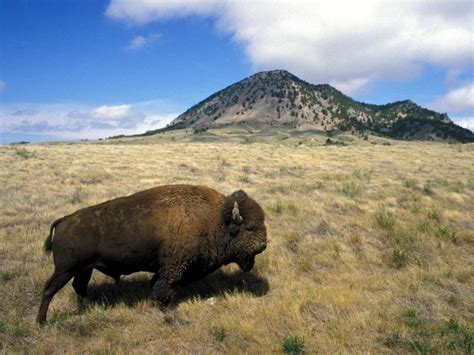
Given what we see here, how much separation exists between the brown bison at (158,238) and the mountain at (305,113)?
89.7 m

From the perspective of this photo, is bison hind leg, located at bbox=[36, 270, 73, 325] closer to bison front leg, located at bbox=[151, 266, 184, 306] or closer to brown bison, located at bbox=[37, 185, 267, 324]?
brown bison, located at bbox=[37, 185, 267, 324]

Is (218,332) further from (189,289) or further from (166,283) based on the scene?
(189,289)

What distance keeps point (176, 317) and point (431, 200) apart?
38.5ft

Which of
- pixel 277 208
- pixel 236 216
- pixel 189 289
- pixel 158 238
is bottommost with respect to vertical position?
pixel 189 289

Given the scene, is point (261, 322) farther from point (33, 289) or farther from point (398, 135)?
point (398, 135)

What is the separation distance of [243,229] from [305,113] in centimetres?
12444

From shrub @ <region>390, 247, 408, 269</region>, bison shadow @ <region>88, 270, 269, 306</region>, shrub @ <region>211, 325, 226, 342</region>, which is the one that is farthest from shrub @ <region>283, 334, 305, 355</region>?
shrub @ <region>390, 247, 408, 269</region>

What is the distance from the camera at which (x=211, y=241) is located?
6531 millimetres

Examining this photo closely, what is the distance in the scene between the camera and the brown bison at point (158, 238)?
6.04 meters

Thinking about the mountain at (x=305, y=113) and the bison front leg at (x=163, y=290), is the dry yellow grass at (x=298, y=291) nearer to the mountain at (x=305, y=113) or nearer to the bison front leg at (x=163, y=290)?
the bison front leg at (x=163, y=290)

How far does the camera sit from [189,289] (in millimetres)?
7391

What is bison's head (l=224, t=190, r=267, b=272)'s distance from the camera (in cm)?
674

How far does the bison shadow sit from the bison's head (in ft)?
2.10

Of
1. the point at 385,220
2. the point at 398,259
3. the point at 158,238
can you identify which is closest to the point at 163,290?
the point at 158,238
